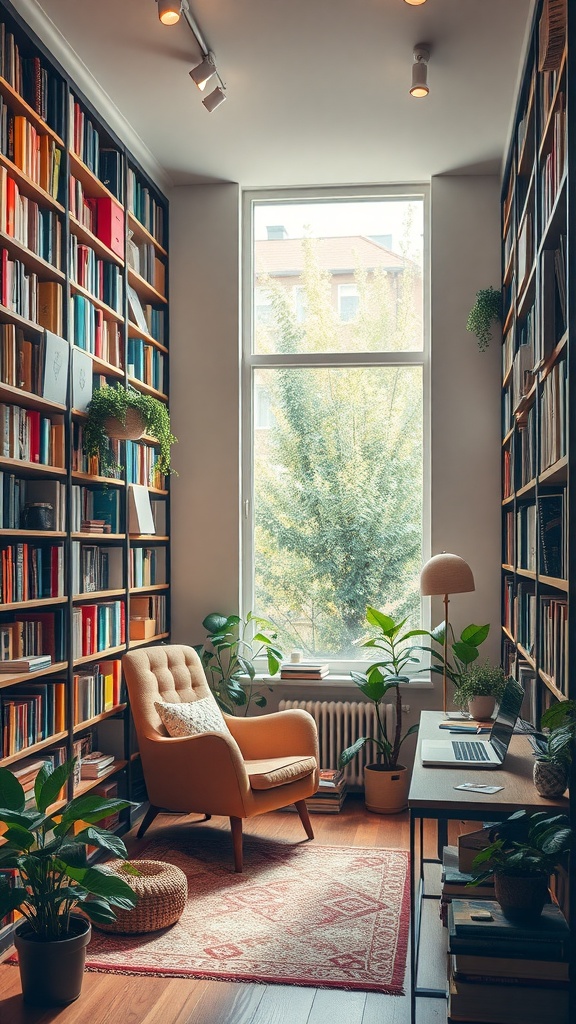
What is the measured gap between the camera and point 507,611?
16.3 ft

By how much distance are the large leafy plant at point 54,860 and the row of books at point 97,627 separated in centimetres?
113

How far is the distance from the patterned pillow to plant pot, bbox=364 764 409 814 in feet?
3.34

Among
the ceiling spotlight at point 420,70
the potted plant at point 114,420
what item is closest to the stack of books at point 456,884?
the potted plant at point 114,420

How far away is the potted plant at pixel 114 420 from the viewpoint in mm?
4129

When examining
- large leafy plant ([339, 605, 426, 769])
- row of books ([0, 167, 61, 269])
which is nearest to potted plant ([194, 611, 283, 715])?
large leafy plant ([339, 605, 426, 769])

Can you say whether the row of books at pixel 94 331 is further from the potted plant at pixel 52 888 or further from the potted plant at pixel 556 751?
the potted plant at pixel 556 751

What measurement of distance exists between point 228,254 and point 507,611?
2.64 m

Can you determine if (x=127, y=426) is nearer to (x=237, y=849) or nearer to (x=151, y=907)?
(x=237, y=849)

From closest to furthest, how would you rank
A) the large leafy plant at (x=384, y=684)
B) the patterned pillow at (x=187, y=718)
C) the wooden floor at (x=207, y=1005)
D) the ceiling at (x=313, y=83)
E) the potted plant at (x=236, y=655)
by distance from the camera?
the wooden floor at (x=207, y=1005) → the ceiling at (x=313, y=83) → the patterned pillow at (x=187, y=718) → the large leafy plant at (x=384, y=684) → the potted plant at (x=236, y=655)

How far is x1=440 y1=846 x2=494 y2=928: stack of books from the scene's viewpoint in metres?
2.93

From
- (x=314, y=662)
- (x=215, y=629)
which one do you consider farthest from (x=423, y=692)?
(x=215, y=629)

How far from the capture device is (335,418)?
5602mm

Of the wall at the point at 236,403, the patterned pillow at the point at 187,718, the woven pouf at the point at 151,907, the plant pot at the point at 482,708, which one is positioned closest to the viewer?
the woven pouf at the point at 151,907

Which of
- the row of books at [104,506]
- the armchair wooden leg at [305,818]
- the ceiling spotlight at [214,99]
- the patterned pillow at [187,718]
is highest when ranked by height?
the ceiling spotlight at [214,99]
